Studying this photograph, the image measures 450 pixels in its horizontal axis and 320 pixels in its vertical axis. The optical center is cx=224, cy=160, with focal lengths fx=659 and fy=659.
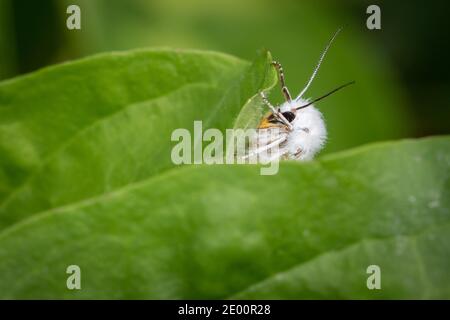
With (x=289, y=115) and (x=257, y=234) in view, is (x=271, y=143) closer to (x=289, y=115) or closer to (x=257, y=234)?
(x=289, y=115)

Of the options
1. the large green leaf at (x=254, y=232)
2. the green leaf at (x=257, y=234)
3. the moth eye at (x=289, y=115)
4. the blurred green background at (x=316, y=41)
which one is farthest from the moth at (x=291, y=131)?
the green leaf at (x=257, y=234)

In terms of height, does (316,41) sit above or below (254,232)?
above

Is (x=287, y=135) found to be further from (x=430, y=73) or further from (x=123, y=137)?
(x=430, y=73)

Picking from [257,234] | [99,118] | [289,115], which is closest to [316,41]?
[289,115]

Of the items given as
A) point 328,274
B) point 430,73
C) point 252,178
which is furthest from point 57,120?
point 430,73

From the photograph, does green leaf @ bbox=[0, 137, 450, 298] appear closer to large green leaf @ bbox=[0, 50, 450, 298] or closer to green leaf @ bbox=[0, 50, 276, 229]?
large green leaf @ bbox=[0, 50, 450, 298]
